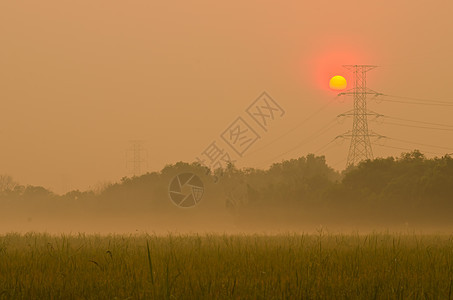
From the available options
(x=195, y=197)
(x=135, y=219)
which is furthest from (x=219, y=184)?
(x=135, y=219)

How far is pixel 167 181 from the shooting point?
111812 mm

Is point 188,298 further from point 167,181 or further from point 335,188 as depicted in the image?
point 167,181

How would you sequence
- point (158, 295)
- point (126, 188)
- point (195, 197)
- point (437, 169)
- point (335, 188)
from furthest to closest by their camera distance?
point (126, 188), point (195, 197), point (335, 188), point (437, 169), point (158, 295)

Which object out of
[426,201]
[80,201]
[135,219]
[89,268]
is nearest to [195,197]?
[135,219]

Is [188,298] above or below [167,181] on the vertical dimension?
below

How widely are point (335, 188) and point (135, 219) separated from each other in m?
59.0

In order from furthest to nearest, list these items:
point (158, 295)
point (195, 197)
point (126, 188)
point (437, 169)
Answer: point (126, 188)
point (195, 197)
point (437, 169)
point (158, 295)

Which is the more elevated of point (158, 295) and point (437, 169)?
point (437, 169)

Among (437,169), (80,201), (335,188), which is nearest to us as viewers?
(437,169)

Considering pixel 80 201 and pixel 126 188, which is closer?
pixel 126 188

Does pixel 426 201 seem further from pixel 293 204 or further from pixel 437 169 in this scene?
pixel 293 204

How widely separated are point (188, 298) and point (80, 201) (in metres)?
139

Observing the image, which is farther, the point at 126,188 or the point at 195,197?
the point at 126,188

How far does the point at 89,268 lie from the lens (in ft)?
26.8
